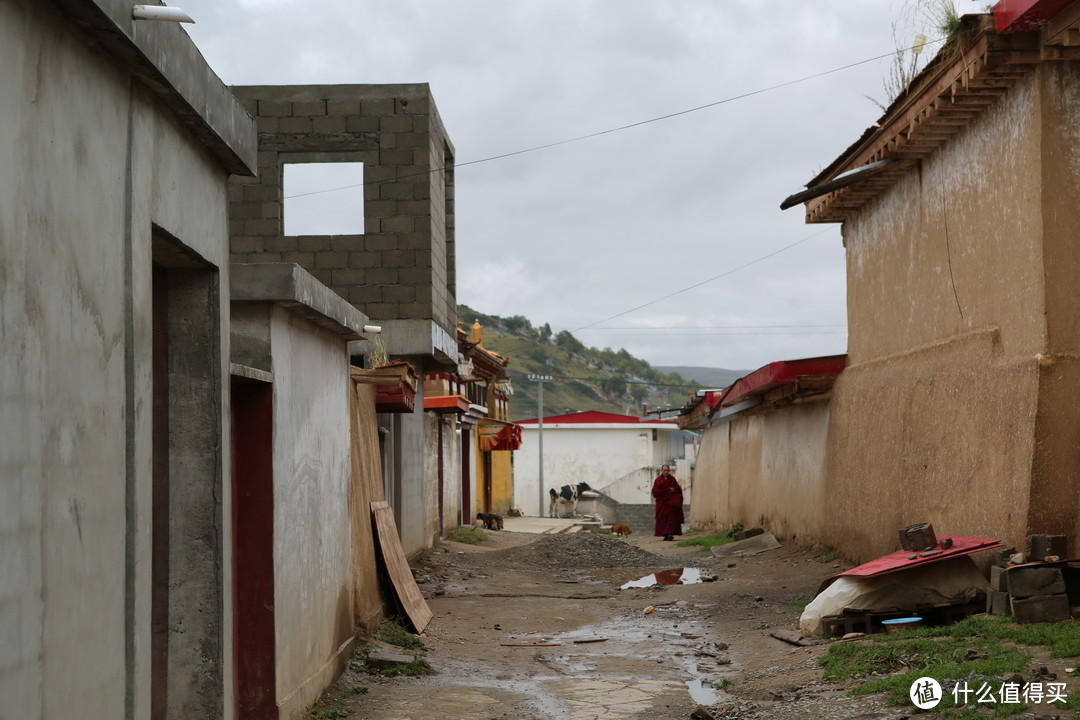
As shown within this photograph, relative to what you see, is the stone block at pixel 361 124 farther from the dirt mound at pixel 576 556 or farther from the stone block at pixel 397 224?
the dirt mound at pixel 576 556

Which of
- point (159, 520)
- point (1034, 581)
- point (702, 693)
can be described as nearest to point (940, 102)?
point (1034, 581)

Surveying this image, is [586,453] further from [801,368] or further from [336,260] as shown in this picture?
[801,368]

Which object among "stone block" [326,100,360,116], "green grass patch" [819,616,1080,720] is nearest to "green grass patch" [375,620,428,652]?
"green grass patch" [819,616,1080,720]

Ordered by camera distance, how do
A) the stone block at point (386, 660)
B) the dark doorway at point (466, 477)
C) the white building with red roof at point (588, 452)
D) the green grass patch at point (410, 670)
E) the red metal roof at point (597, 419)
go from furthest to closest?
the red metal roof at point (597, 419)
the white building with red roof at point (588, 452)
the dark doorway at point (466, 477)
the stone block at point (386, 660)
the green grass patch at point (410, 670)

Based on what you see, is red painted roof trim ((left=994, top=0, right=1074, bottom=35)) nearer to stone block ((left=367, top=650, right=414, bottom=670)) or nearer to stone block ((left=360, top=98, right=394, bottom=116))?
stone block ((left=367, top=650, right=414, bottom=670))

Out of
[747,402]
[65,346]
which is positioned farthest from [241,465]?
[747,402]

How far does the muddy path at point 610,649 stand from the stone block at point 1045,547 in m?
1.69

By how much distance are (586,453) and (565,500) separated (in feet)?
29.4

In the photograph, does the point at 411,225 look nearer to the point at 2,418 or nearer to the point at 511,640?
the point at 511,640

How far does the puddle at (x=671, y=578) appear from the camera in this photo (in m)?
15.0

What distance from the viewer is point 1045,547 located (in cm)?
786

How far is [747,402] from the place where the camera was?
1862 centimetres

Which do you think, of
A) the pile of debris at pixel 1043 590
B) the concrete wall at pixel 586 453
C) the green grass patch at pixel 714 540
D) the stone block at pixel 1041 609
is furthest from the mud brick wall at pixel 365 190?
the concrete wall at pixel 586 453

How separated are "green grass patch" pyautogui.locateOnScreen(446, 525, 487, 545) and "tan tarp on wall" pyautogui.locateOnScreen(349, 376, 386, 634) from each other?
1145 cm
